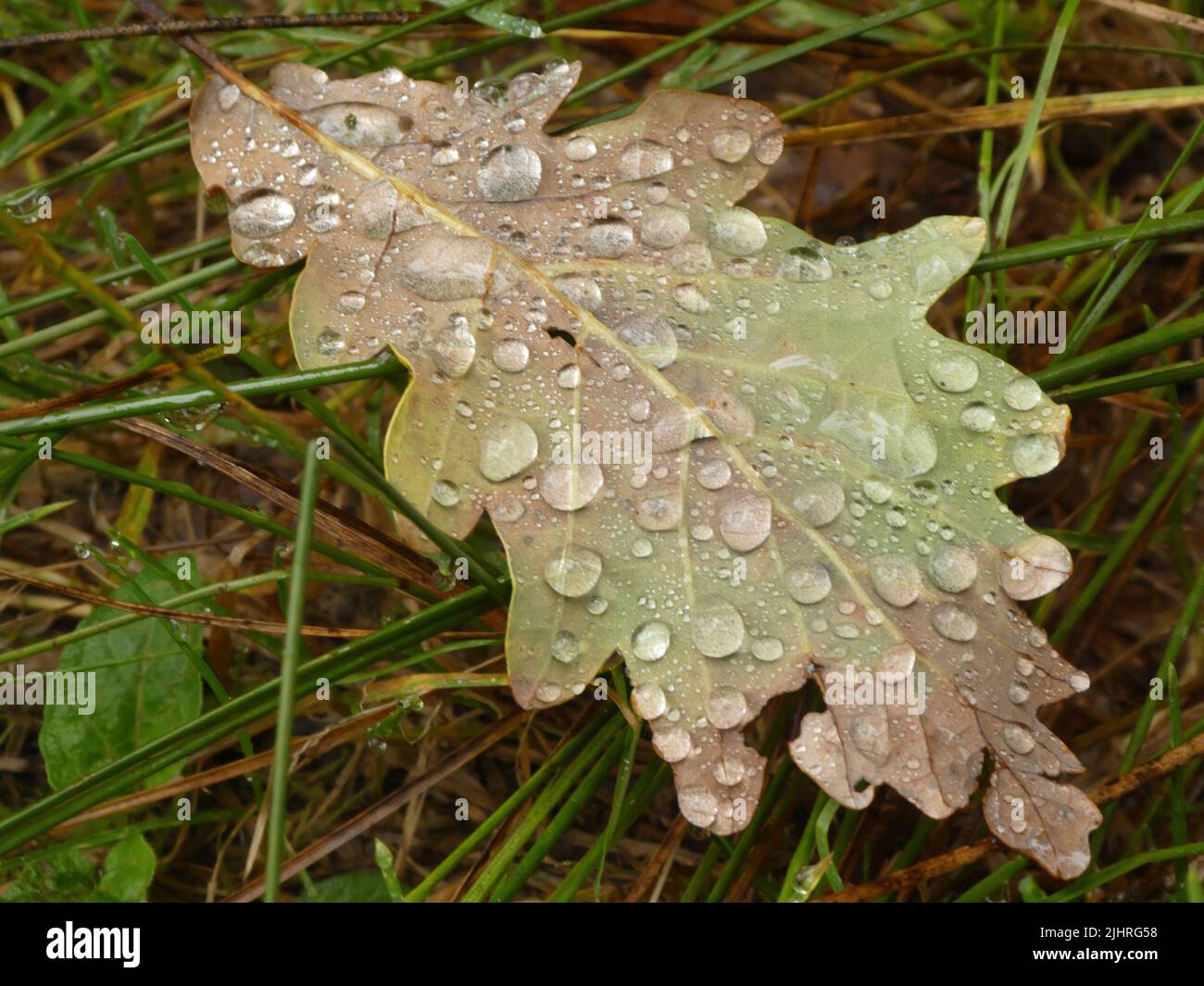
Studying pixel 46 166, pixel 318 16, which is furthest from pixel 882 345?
pixel 46 166

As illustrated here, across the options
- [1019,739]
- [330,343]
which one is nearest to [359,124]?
[330,343]

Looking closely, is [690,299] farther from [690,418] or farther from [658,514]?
[658,514]

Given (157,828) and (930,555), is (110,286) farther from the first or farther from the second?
(930,555)

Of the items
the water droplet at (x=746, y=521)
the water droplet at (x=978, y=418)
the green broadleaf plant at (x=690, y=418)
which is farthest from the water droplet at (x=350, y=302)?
the water droplet at (x=978, y=418)

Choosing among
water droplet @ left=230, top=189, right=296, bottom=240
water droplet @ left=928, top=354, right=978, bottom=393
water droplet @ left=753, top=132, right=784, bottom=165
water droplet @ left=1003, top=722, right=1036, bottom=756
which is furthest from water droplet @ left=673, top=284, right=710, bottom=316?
water droplet @ left=1003, top=722, right=1036, bottom=756

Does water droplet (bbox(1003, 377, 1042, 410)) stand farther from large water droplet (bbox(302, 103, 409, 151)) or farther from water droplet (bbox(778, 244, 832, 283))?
large water droplet (bbox(302, 103, 409, 151))

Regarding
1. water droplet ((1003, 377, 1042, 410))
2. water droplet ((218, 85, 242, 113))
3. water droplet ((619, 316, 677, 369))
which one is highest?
water droplet ((218, 85, 242, 113))

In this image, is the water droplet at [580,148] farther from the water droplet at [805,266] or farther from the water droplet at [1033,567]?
the water droplet at [1033,567]
